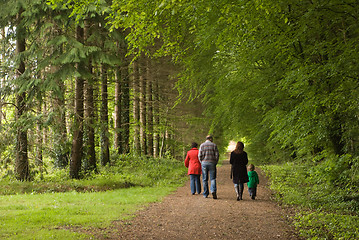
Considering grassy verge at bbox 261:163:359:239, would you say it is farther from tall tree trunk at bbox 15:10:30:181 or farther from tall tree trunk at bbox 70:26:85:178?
tall tree trunk at bbox 15:10:30:181

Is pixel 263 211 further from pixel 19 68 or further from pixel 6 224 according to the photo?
pixel 19 68

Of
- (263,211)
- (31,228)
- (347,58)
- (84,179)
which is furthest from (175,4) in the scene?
(84,179)

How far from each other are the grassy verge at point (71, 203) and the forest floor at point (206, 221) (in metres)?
0.56

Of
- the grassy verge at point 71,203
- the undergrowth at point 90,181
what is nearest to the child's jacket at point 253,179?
the grassy verge at point 71,203

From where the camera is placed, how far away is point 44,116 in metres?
12.8

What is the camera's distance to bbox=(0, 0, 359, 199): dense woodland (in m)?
7.42

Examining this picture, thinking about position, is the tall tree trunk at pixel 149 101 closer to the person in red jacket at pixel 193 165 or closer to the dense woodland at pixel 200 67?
the dense woodland at pixel 200 67

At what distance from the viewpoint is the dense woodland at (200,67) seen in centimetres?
742

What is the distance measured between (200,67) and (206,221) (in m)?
8.26

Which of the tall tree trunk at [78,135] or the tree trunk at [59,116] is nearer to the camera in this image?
the tree trunk at [59,116]

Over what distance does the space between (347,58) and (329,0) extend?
1.26 metres

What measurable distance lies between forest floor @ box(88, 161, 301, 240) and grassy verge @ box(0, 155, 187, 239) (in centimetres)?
56

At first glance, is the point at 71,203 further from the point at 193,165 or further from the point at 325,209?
the point at 325,209

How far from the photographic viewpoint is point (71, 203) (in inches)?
370
